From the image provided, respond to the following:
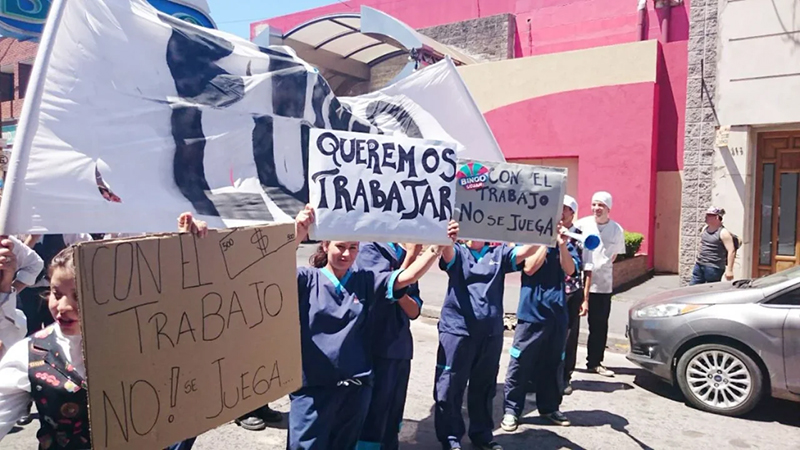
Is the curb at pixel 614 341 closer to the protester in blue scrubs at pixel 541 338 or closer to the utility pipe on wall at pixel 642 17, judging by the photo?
the protester in blue scrubs at pixel 541 338

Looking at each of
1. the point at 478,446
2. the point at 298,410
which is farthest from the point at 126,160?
the point at 478,446

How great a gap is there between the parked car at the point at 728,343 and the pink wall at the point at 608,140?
22.0ft

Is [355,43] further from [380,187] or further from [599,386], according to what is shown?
[380,187]

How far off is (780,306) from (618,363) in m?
2.19

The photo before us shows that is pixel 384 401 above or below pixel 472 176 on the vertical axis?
below

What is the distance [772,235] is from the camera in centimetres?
1088

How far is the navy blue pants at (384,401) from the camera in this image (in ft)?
12.2

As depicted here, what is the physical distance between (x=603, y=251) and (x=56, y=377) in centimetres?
541

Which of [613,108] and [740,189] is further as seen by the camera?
[613,108]

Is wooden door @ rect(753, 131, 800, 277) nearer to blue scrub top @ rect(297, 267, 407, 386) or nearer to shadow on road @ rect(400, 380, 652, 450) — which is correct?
shadow on road @ rect(400, 380, 652, 450)

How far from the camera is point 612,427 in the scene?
495 cm

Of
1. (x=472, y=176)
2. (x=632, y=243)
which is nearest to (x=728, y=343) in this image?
(x=472, y=176)

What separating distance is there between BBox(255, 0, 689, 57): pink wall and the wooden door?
4.46 metres

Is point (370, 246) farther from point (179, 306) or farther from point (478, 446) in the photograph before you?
point (179, 306)
